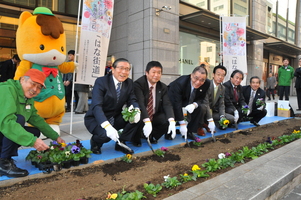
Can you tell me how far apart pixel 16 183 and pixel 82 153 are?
699mm

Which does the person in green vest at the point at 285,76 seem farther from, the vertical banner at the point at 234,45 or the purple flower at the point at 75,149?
the purple flower at the point at 75,149

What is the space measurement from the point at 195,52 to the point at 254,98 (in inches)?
230

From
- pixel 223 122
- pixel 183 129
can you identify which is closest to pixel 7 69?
pixel 183 129

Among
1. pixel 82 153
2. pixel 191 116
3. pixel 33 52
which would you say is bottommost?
pixel 82 153

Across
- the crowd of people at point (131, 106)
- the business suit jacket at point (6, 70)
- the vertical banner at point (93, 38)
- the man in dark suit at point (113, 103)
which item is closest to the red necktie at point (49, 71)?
the crowd of people at point (131, 106)

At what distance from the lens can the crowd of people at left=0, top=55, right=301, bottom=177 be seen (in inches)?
92.0

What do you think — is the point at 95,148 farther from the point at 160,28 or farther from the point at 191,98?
the point at 160,28

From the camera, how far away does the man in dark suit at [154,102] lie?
3531mm

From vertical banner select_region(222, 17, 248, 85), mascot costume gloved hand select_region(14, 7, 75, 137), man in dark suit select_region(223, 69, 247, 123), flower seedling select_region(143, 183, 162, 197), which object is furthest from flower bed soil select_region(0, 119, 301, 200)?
vertical banner select_region(222, 17, 248, 85)

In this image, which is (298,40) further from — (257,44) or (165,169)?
(165,169)

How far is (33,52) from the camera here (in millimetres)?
3564

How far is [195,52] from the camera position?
11.0 metres

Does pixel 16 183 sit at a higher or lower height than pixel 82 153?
lower

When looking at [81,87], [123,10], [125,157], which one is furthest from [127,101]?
[123,10]
